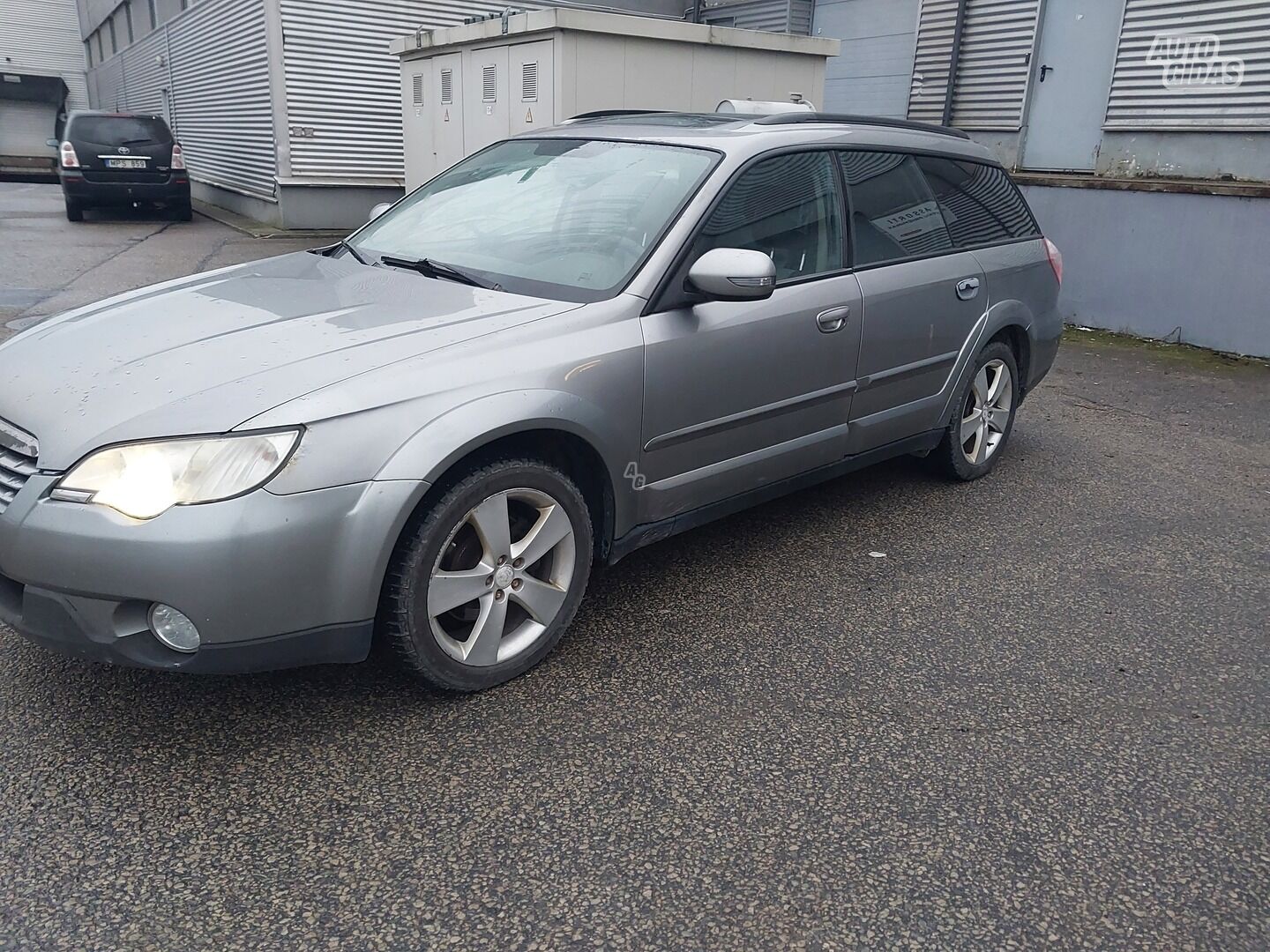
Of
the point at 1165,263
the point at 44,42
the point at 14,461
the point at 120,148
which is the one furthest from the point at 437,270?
the point at 44,42

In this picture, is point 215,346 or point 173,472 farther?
point 215,346

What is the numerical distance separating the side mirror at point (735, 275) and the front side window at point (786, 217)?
167mm

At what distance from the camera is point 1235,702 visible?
10.3 ft

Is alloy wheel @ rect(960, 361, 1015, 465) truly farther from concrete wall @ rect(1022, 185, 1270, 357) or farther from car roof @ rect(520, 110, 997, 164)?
concrete wall @ rect(1022, 185, 1270, 357)

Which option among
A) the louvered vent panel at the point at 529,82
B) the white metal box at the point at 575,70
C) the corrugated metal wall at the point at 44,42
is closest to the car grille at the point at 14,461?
the white metal box at the point at 575,70

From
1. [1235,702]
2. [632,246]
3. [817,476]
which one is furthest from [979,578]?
[632,246]

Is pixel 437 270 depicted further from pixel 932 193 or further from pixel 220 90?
pixel 220 90

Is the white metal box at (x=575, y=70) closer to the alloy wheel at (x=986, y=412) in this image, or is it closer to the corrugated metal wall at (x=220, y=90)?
the alloy wheel at (x=986, y=412)

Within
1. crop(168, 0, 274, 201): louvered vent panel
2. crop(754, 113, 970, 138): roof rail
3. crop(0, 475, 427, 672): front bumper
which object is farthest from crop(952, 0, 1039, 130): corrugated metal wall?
crop(0, 475, 427, 672): front bumper

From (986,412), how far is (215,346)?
3576 mm

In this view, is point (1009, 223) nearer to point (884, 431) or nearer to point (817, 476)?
point (884, 431)

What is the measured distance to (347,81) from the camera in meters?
14.7

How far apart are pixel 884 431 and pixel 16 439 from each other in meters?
3.11

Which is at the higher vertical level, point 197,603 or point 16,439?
point 16,439
